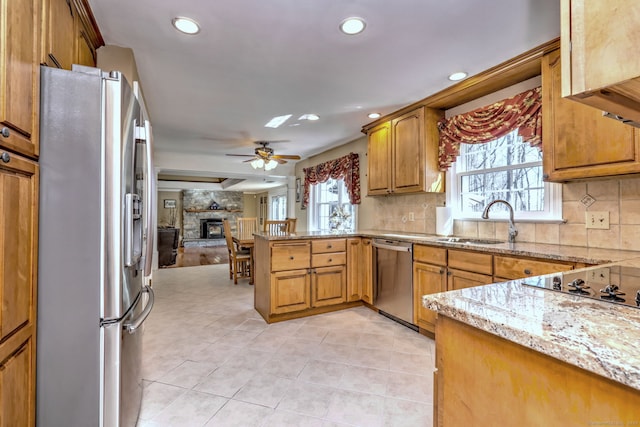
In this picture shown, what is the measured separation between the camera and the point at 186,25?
1866 mm

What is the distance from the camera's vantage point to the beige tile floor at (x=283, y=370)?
1706mm

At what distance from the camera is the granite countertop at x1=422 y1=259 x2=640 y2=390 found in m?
0.53

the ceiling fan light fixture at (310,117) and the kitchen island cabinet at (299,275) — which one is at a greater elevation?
the ceiling fan light fixture at (310,117)

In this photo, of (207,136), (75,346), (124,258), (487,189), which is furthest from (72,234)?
(207,136)

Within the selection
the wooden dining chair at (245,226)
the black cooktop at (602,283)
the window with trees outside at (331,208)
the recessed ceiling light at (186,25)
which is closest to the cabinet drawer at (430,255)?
the black cooktop at (602,283)

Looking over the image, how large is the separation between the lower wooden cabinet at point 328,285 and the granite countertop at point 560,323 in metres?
2.41

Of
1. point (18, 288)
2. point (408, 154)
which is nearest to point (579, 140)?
point (408, 154)

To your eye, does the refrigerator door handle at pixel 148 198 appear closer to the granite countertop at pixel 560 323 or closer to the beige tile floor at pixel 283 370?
the beige tile floor at pixel 283 370

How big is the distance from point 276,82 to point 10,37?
1.95 meters

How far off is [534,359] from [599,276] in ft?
2.57

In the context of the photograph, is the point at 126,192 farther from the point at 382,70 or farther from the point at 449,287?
the point at 449,287

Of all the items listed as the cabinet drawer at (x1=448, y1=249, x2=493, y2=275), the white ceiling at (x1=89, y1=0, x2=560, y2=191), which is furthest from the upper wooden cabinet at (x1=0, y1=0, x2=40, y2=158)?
the cabinet drawer at (x1=448, y1=249, x2=493, y2=275)

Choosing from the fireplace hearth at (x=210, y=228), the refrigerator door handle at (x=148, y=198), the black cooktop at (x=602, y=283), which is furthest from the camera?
the fireplace hearth at (x=210, y=228)

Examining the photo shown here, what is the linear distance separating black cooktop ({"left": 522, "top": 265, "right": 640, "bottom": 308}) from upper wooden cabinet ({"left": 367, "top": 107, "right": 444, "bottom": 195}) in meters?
1.91
